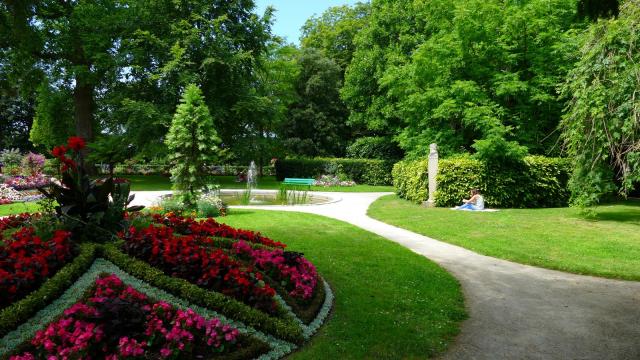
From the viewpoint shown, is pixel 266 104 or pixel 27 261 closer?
pixel 27 261

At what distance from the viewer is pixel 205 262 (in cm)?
485

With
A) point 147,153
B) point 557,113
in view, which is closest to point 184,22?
point 147,153

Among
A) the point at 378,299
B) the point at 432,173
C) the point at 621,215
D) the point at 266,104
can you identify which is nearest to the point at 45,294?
the point at 378,299

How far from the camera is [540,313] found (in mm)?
5445

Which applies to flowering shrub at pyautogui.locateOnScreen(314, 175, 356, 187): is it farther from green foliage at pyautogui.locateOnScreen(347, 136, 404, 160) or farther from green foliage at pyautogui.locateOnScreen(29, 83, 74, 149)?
green foliage at pyautogui.locateOnScreen(29, 83, 74, 149)

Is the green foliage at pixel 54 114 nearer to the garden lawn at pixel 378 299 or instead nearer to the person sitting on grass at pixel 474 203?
the garden lawn at pixel 378 299

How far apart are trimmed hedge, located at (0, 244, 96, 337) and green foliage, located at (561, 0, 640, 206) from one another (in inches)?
523

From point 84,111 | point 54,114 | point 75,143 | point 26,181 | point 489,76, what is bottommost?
point 26,181

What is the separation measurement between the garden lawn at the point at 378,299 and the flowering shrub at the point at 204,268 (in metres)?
0.81

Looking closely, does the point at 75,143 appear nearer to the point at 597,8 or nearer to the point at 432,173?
the point at 597,8

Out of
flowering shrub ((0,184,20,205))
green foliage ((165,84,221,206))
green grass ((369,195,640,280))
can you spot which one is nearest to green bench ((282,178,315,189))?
green grass ((369,195,640,280))

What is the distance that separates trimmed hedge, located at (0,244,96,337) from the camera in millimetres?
3820

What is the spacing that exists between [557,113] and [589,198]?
9.44 metres

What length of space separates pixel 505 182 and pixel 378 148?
54.8ft
